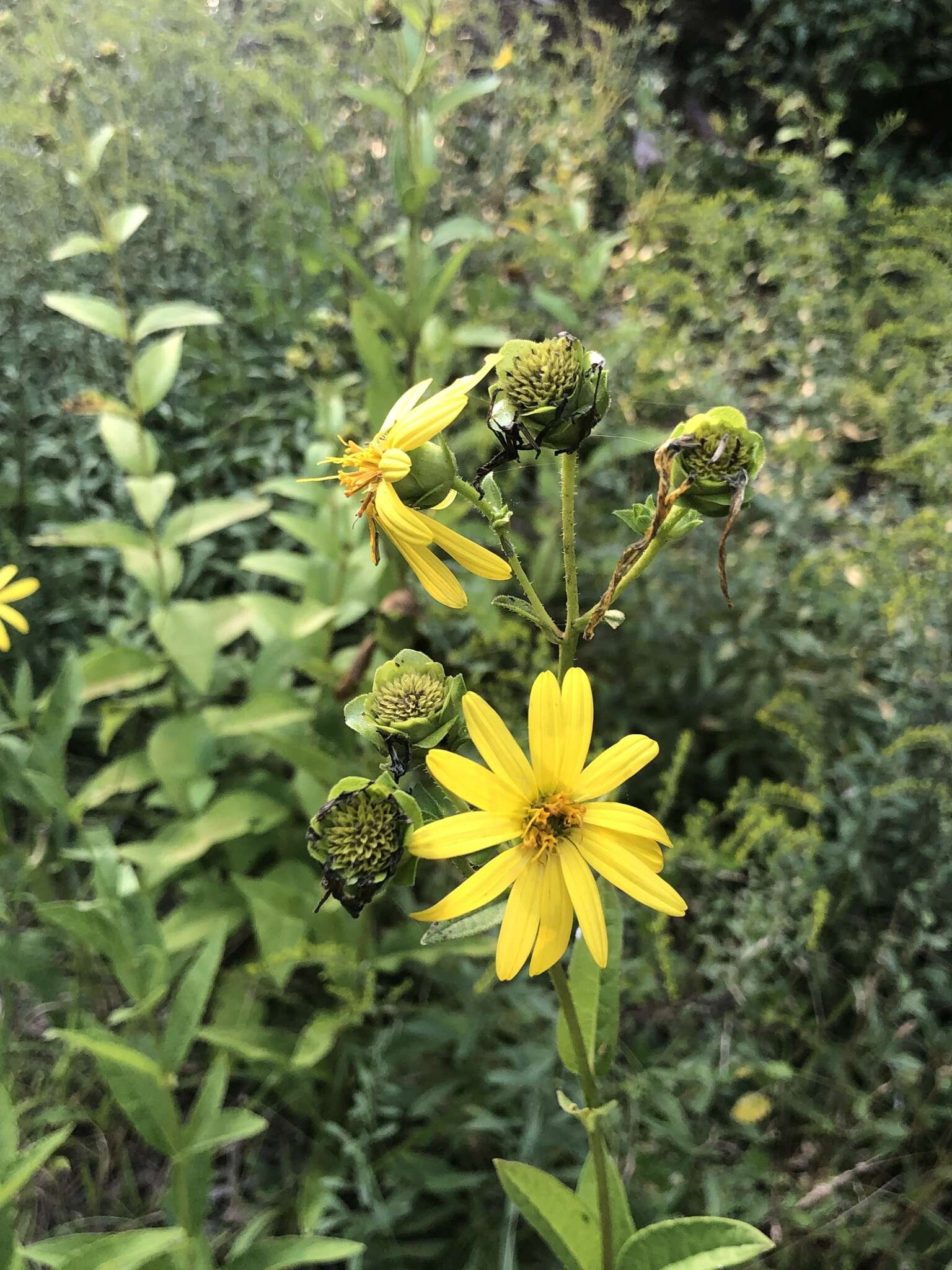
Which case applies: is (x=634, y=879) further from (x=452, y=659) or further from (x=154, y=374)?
(x=154, y=374)

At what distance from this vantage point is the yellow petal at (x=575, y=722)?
2.00 feet

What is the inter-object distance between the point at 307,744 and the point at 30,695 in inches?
19.4

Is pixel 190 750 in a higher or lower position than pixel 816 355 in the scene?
lower

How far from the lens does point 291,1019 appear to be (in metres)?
1.63

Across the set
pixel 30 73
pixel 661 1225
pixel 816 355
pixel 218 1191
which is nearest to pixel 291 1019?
pixel 218 1191

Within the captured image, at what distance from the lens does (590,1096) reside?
2.31ft

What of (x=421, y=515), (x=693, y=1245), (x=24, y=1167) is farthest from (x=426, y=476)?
(x=24, y=1167)

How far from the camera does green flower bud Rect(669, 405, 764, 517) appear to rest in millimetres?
657

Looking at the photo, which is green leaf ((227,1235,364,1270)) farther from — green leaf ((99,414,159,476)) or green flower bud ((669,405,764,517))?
green leaf ((99,414,159,476))

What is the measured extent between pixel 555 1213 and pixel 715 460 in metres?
0.69

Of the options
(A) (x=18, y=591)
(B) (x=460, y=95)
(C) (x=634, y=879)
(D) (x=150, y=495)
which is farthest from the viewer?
(D) (x=150, y=495)

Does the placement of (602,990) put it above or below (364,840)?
below

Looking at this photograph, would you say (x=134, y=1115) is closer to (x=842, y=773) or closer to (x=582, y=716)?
(x=582, y=716)

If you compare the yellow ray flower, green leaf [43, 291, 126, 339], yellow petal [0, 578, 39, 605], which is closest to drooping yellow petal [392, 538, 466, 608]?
the yellow ray flower
